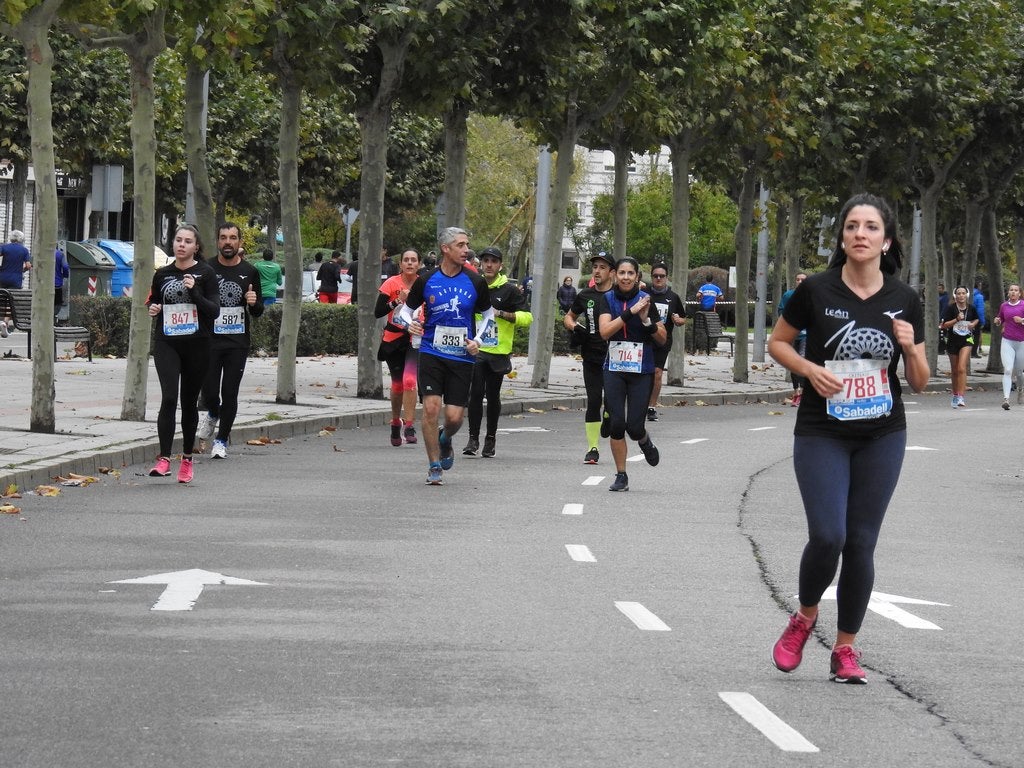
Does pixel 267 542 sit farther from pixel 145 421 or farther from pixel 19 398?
pixel 19 398

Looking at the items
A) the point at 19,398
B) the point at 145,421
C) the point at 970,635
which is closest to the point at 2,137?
the point at 19,398

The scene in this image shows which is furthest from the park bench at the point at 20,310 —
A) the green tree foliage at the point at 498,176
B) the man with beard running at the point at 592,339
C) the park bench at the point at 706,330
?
the green tree foliage at the point at 498,176

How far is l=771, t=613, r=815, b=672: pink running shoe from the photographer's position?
23.9ft

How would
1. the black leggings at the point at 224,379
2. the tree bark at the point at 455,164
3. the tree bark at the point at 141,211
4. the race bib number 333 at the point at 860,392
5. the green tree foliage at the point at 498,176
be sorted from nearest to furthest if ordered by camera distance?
the race bib number 333 at the point at 860,392 → the black leggings at the point at 224,379 → the tree bark at the point at 141,211 → the tree bark at the point at 455,164 → the green tree foliage at the point at 498,176

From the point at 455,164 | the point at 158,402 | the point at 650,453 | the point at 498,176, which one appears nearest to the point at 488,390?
the point at 650,453

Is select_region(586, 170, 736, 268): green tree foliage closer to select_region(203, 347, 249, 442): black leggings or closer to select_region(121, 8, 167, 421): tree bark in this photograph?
select_region(121, 8, 167, 421): tree bark

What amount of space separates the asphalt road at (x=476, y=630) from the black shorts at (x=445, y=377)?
74 centimetres

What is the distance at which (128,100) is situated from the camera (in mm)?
42875

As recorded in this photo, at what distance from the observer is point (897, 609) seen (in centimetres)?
940

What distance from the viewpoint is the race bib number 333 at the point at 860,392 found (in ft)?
23.8

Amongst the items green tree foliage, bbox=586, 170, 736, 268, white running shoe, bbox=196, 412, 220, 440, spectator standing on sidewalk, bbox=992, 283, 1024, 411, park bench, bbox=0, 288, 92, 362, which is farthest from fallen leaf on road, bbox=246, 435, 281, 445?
green tree foliage, bbox=586, 170, 736, 268

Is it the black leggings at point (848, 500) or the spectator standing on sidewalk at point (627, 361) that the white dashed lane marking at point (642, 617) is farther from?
the spectator standing on sidewalk at point (627, 361)

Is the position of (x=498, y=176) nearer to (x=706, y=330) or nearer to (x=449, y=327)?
(x=706, y=330)

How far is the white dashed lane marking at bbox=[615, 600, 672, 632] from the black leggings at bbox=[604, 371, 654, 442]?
6.10m
